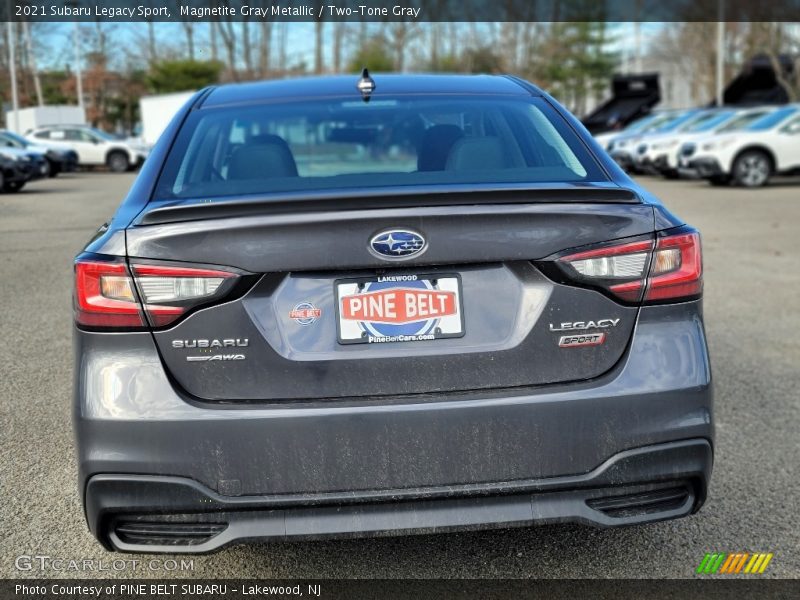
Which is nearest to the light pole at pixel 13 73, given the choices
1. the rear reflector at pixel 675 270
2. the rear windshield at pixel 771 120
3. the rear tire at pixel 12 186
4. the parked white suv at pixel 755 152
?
the rear tire at pixel 12 186

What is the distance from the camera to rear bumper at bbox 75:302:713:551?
254 centimetres

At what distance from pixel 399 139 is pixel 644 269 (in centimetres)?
152

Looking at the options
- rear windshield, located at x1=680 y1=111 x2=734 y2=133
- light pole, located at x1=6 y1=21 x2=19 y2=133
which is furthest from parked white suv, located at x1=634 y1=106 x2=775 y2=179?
light pole, located at x1=6 y1=21 x2=19 y2=133

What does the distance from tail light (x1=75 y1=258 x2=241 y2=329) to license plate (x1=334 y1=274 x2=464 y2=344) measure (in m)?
0.29

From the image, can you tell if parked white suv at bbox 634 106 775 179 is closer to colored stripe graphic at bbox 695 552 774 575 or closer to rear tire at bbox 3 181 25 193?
rear tire at bbox 3 181 25 193

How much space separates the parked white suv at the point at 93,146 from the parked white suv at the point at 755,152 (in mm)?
21647

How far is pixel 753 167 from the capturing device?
20172mm

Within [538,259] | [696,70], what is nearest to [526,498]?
[538,259]

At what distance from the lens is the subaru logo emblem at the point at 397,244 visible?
8.34ft

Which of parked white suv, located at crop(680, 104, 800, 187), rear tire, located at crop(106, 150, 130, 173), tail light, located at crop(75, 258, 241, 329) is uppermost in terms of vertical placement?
tail light, located at crop(75, 258, 241, 329)

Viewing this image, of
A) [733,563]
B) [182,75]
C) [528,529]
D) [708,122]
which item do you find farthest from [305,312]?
[182,75]

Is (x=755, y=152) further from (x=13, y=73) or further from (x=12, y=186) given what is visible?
(x=13, y=73)

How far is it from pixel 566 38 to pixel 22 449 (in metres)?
67.6

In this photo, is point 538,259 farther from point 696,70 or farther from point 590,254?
point 696,70
